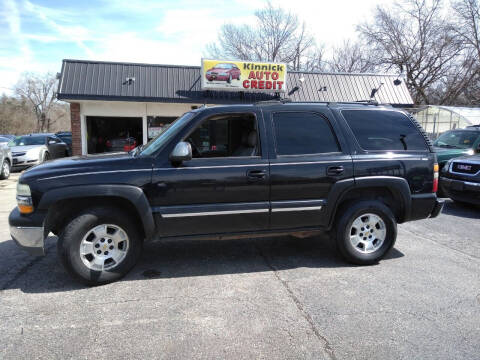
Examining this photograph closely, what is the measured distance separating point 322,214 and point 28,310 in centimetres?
323

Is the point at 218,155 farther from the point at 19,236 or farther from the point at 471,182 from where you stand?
the point at 471,182

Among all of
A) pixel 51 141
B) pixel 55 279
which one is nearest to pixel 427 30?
pixel 51 141

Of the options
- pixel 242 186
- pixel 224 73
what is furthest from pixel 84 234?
pixel 224 73

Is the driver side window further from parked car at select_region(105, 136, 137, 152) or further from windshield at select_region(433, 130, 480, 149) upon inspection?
parked car at select_region(105, 136, 137, 152)

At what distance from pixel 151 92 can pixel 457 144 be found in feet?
34.5

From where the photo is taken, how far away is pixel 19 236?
11.7 ft

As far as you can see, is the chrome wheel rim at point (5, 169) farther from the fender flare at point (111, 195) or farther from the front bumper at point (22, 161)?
the fender flare at point (111, 195)

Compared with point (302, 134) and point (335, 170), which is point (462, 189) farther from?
point (302, 134)

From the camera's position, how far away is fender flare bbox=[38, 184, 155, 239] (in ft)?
11.4

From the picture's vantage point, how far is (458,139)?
9938mm

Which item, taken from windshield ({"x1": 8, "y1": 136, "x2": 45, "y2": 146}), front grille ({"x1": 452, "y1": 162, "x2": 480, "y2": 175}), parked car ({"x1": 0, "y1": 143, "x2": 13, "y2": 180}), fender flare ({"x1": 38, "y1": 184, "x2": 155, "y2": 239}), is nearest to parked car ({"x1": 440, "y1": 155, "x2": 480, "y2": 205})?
front grille ({"x1": 452, "y1": 162, "x2": 480, "y2": 175})

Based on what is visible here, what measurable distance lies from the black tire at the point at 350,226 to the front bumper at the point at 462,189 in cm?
421

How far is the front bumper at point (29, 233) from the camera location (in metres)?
3.53

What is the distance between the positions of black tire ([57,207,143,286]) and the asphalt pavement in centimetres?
14
